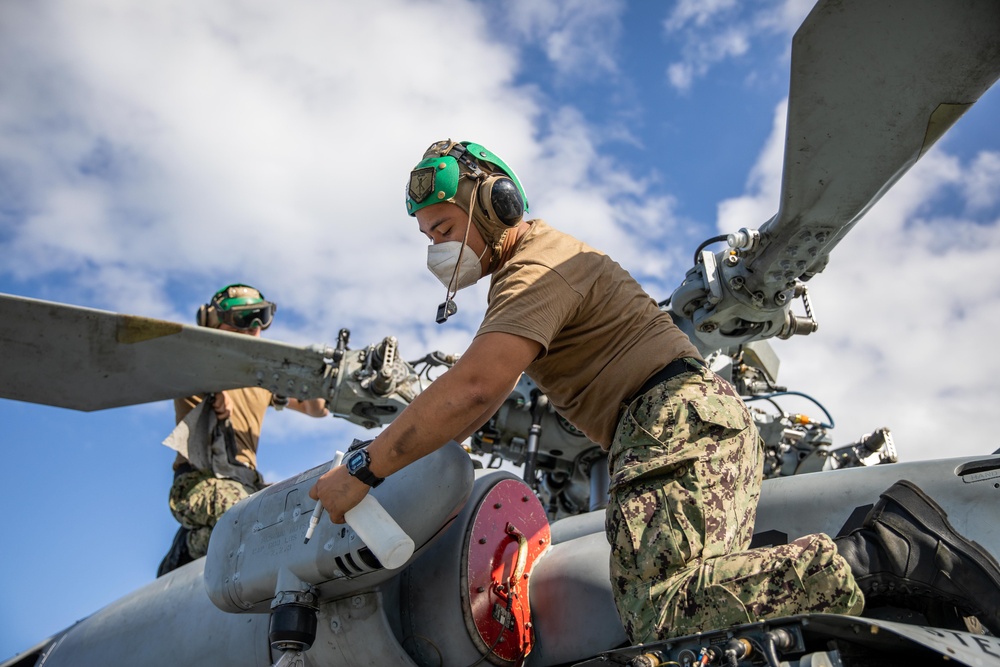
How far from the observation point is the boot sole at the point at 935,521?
2557mm

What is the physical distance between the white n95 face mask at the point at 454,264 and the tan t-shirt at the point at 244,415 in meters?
3.20

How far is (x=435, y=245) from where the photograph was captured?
3.49 metres

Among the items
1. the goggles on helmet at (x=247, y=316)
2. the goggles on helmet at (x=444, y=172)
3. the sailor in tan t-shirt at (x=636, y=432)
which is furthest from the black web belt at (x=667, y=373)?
the goggles on helmet at (x=247, y=316)

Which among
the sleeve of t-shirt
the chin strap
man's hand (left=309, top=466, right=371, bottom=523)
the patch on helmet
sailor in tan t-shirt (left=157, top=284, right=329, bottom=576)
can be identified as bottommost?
man's hand (left=309, top=466, right=371, bottom=523)

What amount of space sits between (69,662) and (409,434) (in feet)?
10.7

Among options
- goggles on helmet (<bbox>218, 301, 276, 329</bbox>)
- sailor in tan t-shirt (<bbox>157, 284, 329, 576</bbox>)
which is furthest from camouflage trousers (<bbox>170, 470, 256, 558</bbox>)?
goggles on helmet (<bbox>218, 301, 276, 329</bbox>)

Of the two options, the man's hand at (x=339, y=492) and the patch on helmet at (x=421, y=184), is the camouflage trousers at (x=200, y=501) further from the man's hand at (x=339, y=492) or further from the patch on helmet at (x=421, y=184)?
the patch on helmet at (x=421, y=184)

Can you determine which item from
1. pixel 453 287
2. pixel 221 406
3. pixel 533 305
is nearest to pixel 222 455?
pixel 221 406

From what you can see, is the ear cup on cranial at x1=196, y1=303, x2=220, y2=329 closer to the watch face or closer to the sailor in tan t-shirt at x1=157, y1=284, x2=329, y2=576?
the sailor in tan t-shirt at x1=157, y1=284, x2=329, y2=576

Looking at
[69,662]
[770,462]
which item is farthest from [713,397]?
[770,462]

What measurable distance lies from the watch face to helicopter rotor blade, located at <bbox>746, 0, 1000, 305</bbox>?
203cm

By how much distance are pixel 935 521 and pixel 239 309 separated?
5.18 metres

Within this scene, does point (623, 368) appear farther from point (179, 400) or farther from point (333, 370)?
point (179, 400)

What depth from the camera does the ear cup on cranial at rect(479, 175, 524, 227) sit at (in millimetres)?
3365
